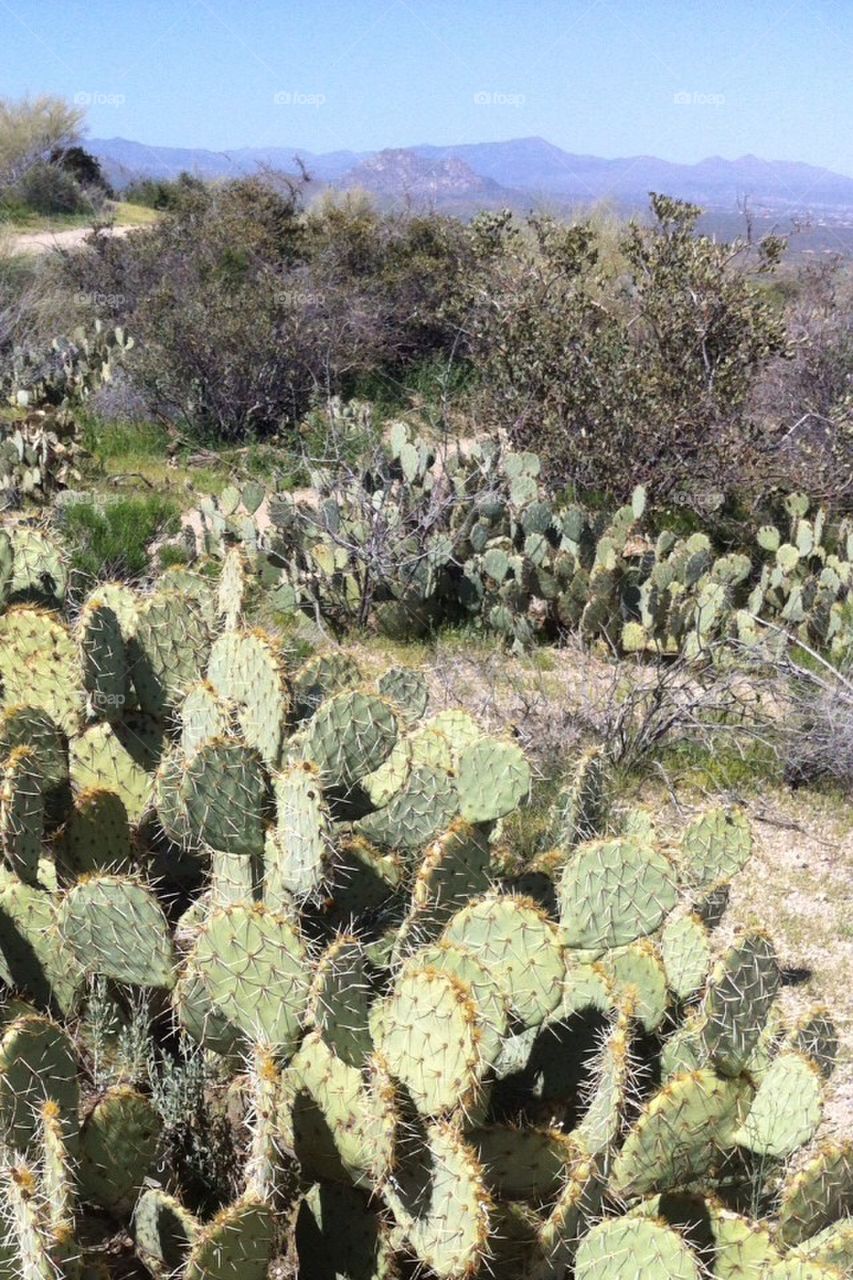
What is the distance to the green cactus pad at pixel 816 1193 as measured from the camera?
6.98 feet

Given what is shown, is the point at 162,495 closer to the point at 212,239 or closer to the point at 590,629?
the point at 590,629

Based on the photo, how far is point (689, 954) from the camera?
259 cm

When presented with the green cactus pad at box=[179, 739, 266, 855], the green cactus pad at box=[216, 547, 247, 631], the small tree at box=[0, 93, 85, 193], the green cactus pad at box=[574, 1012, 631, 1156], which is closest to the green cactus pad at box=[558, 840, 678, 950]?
the green cactus pad at box=[574, 1012, 631, 1156]

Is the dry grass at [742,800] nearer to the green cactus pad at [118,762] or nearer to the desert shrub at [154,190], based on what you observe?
the green cactus pad at [118,762]

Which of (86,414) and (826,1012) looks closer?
(826,1012)

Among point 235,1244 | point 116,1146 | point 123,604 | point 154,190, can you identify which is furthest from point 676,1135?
point 154,190

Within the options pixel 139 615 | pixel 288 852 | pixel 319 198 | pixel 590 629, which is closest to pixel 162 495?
pixel 590 629

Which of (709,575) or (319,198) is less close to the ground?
(319,198)

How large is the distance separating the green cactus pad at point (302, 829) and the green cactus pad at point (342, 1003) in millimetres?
208

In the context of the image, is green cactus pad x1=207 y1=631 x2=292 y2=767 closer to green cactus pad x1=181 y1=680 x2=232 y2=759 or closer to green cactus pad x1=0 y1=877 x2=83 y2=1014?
green cactus pad x1=181 y1=680 x2=232 y2=759

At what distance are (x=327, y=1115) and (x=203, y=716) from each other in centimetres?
90

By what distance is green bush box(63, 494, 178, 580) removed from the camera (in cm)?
626

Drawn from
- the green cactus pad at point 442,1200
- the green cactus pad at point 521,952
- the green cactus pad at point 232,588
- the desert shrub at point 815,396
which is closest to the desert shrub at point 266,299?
the desert shrub at point 815,396

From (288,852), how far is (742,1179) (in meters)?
1.13
